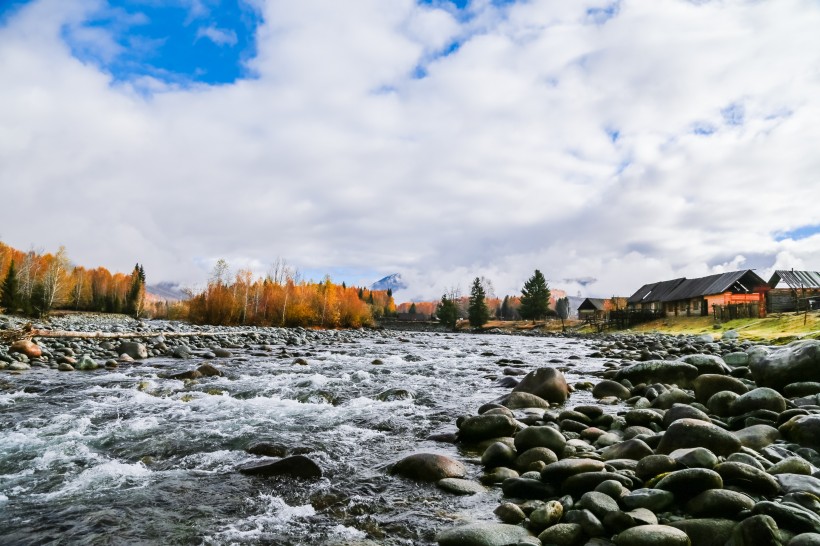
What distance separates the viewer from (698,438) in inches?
201

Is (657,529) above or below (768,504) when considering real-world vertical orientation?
below

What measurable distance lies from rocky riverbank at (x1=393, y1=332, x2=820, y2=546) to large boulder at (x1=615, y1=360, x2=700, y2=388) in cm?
189

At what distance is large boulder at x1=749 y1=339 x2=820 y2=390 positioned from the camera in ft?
26.7

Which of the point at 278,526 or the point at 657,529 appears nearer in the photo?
the point at 657,529

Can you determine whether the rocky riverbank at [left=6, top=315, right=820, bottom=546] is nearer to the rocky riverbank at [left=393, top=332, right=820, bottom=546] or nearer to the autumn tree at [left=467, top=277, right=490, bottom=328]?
the rocky riverbank at [left=393, top=332, right=820, bottom=546]

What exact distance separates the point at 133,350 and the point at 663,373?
776 inches

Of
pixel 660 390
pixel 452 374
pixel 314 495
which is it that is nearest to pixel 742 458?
pixel 314 495

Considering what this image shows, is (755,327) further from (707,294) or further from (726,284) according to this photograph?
(707,294)

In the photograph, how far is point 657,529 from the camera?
3.45 m

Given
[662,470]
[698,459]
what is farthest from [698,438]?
[662,470]

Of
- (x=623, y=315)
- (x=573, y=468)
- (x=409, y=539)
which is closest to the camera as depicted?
(x=409, y=539)

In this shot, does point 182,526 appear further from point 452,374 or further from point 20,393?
point 452,374

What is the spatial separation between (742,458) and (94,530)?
20.5 feet

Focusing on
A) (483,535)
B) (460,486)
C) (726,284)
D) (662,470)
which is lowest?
(460,486)
